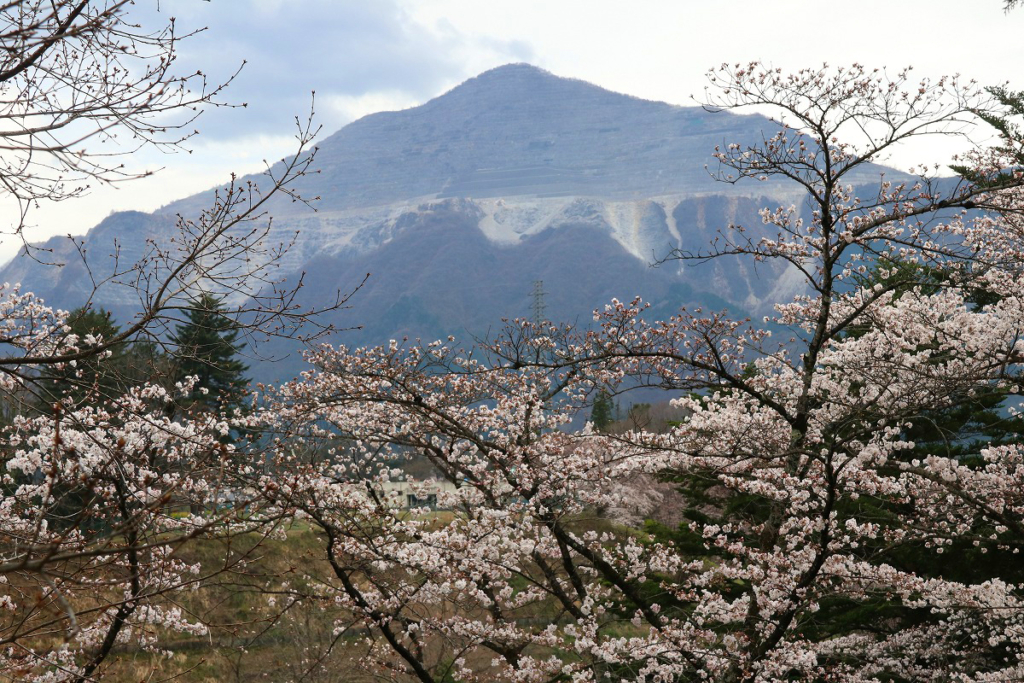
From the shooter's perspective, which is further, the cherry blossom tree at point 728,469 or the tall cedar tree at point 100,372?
the cherry blossom tree at point 728,469

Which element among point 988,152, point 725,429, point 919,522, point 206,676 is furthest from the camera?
point 206,676

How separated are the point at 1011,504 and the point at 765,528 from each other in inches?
112

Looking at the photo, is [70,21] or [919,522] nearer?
[70,21]

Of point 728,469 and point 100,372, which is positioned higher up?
point 100,372

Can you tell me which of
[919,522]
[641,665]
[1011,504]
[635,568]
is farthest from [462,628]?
[1011,504]

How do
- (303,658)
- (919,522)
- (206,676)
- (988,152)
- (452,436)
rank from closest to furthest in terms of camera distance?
(452,436), (919,522), (988,152), (303,658), (206,676)

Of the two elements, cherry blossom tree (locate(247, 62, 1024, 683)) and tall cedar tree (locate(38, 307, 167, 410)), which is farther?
cherry blossom tree (locate(247, 62, 1024, 683))

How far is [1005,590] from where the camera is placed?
10.3 m

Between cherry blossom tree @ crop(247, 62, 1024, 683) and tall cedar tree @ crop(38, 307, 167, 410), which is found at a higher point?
tall cedar tree @ crop(38, 307, 167, 410)

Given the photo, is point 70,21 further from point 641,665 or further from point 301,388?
point 641,665

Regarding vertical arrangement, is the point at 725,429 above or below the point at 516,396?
below

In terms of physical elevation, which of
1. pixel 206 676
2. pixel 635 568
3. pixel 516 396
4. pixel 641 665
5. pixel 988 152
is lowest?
pixel 206 676

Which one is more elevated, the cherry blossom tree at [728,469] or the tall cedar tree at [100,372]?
the tall cedar tree at [100,372]

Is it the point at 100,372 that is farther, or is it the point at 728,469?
the point at 728,469
